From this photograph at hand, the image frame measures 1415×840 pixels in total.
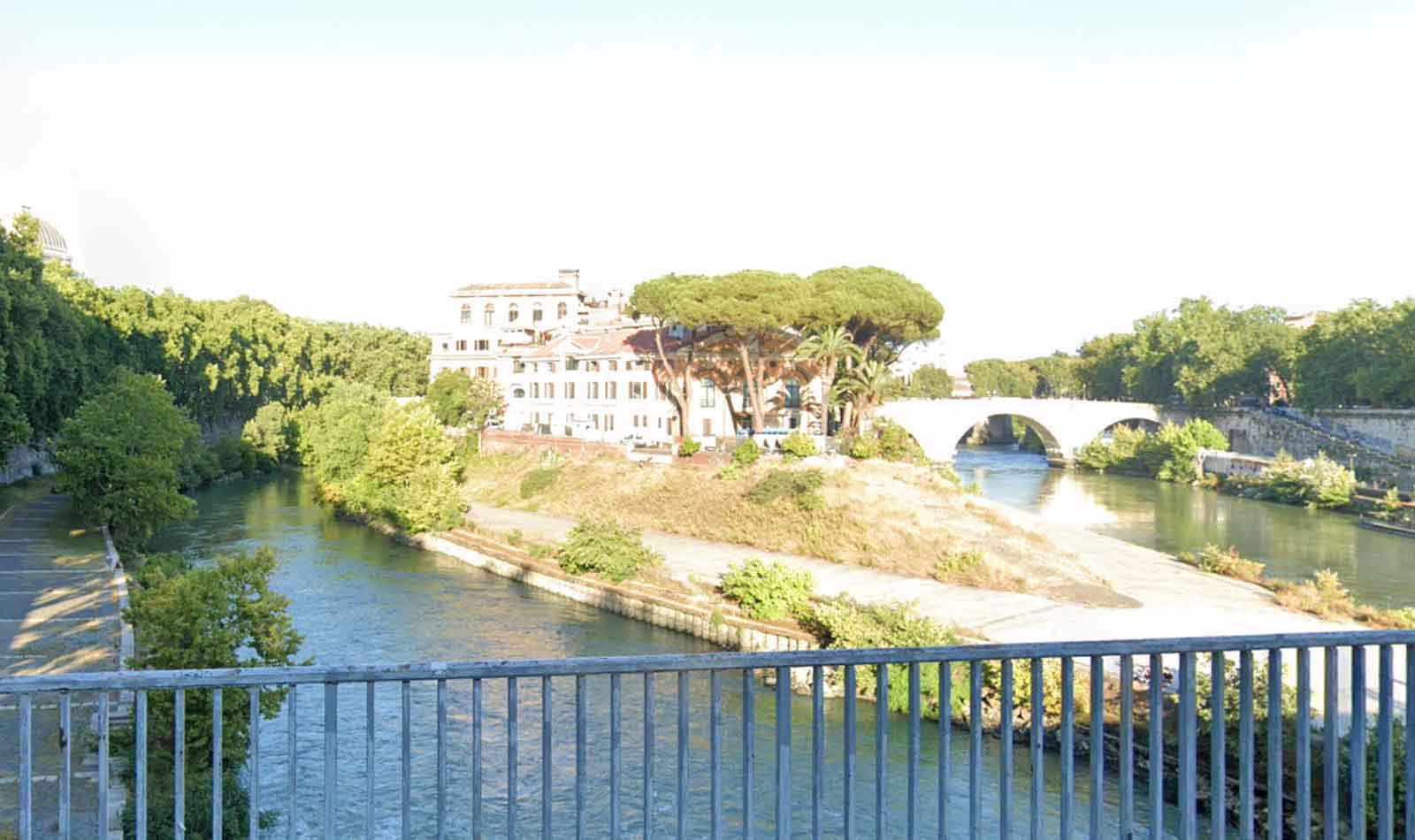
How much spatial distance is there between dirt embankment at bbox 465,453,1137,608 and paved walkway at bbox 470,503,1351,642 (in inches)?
26.4

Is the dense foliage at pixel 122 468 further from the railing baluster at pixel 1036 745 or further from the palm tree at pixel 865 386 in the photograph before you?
the railing baluster at pixel 1036 745

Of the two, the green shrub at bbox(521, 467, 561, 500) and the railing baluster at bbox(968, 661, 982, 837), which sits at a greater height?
the railing baluster at bbox(968, 661, 982, 837)

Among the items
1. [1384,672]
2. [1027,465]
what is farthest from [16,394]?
[1027,465]

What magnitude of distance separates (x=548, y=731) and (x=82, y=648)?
17.1 metres

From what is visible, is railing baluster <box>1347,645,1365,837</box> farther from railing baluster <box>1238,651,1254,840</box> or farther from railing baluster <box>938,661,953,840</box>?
railing baluster <box>938,661,953,840</box>

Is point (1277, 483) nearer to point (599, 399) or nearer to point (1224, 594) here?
point (1224, 594)

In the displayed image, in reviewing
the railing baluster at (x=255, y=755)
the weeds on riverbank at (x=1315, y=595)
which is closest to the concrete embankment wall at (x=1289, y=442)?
the weeds on riverbank at (x=1315, y=595)

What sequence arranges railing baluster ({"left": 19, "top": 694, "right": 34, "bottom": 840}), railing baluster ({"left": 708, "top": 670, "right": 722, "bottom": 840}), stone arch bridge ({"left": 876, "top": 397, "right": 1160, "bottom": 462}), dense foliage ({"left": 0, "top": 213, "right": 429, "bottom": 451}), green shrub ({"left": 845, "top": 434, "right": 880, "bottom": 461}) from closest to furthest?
railing baluster ({"left": 19, "top": 694, "right": 34, "bottom": 840}), railing baluster ({"left": 708, "top": 670, "right": 722, "bottom": 840}), dense foliage ({"left": 0, "top": 213, "right": 429, "bottom": 451}), green shrub ({"left": 845, "top": 434, "right": 880, "bottom": 461}), stone arch bridge ({"left": 876, "top": 397, "right": 1160, "bottom": 462})

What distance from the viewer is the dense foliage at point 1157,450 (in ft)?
209

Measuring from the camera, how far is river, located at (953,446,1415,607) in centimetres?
3488

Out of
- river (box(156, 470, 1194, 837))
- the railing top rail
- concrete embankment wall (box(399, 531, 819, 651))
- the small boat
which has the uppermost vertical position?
the railing top rail

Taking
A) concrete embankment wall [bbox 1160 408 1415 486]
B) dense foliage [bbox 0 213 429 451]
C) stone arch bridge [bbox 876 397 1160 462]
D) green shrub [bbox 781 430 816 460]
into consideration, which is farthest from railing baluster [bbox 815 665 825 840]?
stone arch bridge [bbox 876 397 1160 462]

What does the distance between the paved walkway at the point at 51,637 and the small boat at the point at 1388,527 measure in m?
43.9

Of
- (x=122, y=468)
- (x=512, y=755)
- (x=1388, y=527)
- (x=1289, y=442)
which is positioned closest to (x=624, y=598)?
(x=122, y=468)
